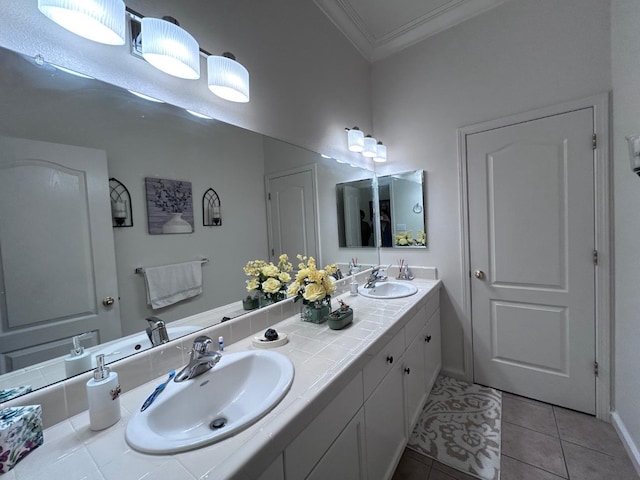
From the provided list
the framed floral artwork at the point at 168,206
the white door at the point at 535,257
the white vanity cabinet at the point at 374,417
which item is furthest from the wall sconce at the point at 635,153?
the framed floral artwork at the point at 168,206

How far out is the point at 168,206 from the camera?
104 cm

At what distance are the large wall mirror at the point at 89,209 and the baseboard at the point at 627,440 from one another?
2.18 m

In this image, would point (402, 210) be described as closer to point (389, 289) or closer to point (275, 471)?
point (389, 289)

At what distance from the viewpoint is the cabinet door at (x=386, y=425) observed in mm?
1086

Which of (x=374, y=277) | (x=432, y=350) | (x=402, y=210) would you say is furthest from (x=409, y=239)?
(x=432, y=350)

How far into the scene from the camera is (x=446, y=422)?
1703mm

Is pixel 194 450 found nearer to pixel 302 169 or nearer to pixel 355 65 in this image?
pixel 302 169

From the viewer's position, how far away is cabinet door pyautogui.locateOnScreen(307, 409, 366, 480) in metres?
0.80

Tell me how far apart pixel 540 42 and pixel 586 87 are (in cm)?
43

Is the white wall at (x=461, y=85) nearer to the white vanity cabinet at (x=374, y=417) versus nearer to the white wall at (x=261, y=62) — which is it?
the white wall at (x=261, y=62)

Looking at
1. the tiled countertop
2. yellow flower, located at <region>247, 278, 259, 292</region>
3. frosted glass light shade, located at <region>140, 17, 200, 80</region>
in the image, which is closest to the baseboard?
the tiled countertop

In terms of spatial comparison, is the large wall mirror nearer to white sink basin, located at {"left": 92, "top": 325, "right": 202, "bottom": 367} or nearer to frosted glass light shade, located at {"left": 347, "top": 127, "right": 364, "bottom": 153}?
white sink basin, located at {"left": 92, "top": 325, "right": 202, "bottom": 367}

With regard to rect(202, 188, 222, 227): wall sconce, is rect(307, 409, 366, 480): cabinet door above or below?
below

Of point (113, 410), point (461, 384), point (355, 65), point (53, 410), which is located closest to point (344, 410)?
point (113, 410)
